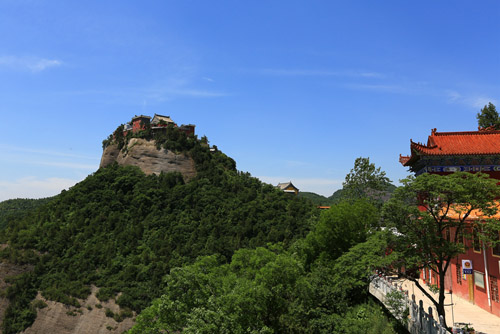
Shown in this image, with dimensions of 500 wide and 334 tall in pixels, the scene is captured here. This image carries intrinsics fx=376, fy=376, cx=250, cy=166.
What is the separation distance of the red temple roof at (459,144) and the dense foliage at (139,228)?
35.9m

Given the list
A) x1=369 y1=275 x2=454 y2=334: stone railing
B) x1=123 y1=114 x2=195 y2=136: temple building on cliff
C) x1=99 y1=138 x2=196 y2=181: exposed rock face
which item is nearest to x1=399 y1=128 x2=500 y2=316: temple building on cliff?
x1=369 y1=275 x2=454 y2=334: stone railing

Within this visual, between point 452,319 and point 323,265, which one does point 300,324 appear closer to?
point 323,265

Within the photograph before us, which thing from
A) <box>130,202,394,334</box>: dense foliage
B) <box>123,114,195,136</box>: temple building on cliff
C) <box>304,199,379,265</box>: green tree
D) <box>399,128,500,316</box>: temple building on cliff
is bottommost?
<box>130,202,394,334</box>: dense foliage

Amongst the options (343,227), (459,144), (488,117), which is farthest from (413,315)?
(488,117)

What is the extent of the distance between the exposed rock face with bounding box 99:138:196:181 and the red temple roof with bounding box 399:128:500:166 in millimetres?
51868

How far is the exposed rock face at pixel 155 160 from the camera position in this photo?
74.2 m

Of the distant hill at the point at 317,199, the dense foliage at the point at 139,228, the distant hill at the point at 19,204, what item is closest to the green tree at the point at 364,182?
the dense foliage at the point at 139,228

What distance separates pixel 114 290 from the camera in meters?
56.1

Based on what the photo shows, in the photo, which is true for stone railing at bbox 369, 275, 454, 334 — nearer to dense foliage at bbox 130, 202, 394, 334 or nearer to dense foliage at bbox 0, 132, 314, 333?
dense foliage at bbox 130, 202, 394, 334

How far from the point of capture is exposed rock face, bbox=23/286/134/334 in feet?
167

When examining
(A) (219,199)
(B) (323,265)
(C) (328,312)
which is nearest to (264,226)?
(A) (219,199)

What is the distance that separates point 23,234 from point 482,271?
66579 mm

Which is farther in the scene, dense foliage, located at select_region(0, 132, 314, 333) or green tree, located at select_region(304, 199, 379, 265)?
dense foliage, located at select_region(0, 132, 314, 333)

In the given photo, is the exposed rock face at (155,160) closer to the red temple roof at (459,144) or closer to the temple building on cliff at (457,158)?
the temple building on cliff at (457,158)
